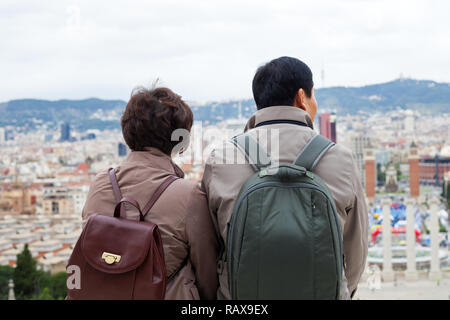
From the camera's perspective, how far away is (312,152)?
787mm

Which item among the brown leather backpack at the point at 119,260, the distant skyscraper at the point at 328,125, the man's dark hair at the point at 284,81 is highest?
the man's dark hair at the point at 284,81

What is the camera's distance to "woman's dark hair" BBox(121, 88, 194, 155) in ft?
2.86

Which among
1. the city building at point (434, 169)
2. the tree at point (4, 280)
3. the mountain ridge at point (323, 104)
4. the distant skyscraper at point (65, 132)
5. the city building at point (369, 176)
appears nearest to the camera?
the tree at point (4, 280)

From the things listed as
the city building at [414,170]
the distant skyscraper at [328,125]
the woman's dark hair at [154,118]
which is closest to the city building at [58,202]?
the distant skyscraper at [328,125]

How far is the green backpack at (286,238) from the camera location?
0.72 metres

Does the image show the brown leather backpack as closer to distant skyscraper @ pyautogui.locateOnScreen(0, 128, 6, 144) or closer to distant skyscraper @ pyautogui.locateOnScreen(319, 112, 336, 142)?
distant skyscraper @ pyautogui.locateOnScreen(319, 112, 336, 142)

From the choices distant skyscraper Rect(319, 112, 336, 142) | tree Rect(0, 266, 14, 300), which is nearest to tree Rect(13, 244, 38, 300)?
tree Rect(0, 266, 14, 300)

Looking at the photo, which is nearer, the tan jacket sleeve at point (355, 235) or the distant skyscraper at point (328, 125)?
the tan jacket sleeve at point (355, 235)

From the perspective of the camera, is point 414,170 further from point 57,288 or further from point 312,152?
point 312,152

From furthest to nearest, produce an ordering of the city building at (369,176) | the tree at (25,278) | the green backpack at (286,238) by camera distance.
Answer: the city building at (369,176)
the tree at (25,278)
the green backpack at (286,238)

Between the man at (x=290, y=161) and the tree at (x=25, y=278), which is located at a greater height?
the man at (x=290, y=161)

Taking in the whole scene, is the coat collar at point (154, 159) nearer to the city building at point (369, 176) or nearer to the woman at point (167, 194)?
the woman at point (167, 194)

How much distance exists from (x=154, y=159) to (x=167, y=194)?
0.26 feet
